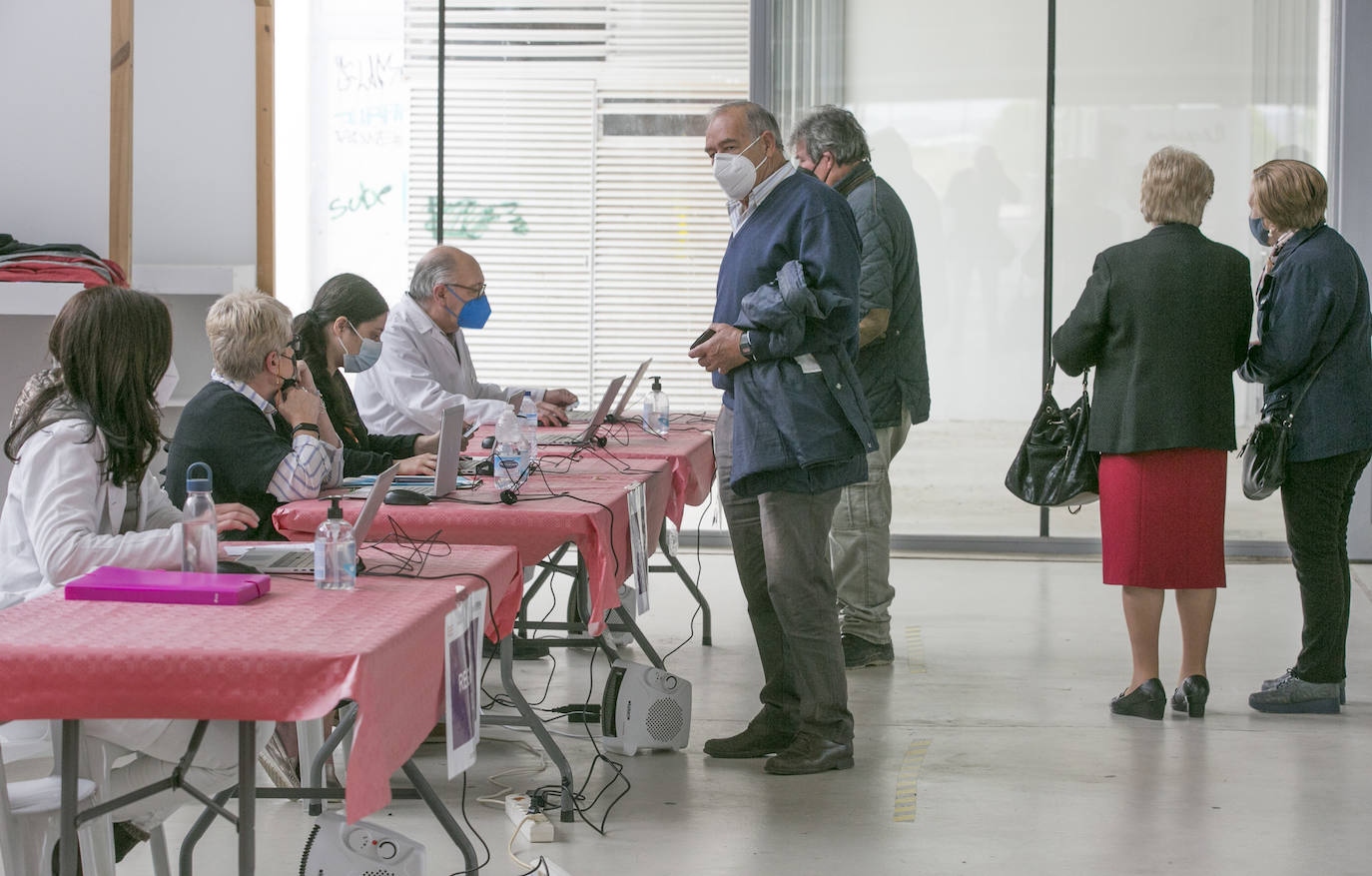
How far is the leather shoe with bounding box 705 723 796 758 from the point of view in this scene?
3906mm

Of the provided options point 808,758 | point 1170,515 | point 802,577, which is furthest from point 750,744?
point 1170,515

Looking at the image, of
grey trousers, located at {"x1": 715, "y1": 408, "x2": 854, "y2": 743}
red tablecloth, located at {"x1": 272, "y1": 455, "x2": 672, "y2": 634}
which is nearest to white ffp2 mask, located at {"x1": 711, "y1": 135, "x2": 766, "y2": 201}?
grey trousers, located at {"x1": 715, "y1": 408, "x2": 854, "y2": 743}

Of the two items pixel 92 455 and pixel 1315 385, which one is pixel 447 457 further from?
pixel 1315 385

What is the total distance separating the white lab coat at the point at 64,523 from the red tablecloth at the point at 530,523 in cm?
56

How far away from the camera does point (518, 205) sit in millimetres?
7434

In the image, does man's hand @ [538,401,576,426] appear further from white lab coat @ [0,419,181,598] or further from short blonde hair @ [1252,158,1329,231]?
white lab coat @ [0,419,181,598]

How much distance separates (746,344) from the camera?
357cm

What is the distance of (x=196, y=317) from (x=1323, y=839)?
13.9 feet

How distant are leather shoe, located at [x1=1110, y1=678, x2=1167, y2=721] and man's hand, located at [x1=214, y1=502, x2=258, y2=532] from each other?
102 inches

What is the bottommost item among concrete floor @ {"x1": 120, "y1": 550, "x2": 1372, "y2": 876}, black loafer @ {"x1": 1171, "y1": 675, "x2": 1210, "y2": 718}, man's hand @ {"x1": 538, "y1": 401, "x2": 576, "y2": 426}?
concrete floor @ {"x1": 120, "y1": 550, "x2": 1372, "y2": 876}

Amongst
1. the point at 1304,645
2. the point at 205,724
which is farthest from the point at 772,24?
the point at 205,724

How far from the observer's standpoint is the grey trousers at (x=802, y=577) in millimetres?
3652

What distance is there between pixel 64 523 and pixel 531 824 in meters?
1.20

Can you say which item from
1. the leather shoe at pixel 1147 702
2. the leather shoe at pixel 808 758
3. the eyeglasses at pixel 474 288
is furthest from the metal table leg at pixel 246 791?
the eyeglasses at pixel 474 288
